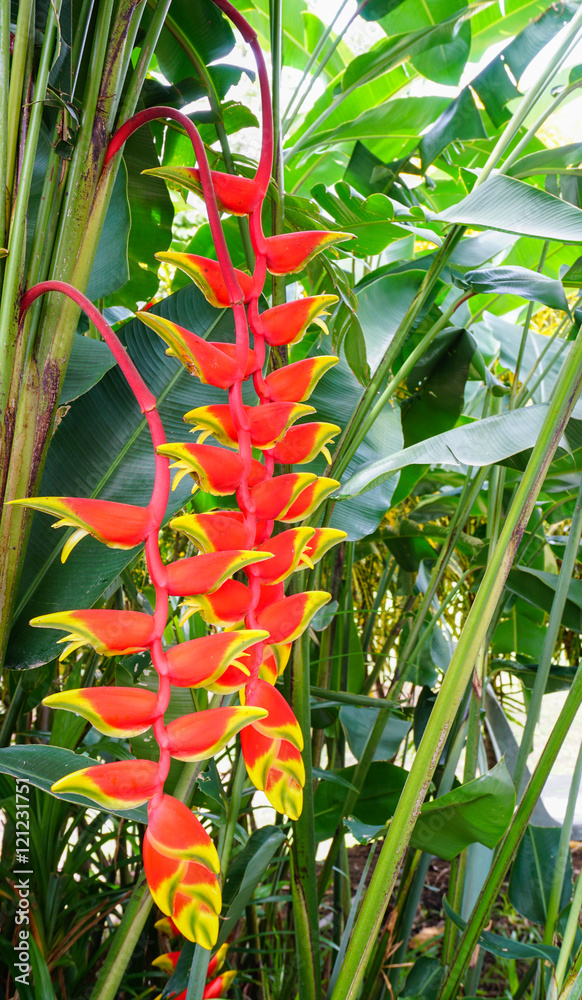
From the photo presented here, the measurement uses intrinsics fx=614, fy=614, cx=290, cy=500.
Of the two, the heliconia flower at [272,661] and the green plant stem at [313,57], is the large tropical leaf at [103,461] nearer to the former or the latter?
the heliconia flower at [272,661]

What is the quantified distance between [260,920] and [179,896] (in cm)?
115

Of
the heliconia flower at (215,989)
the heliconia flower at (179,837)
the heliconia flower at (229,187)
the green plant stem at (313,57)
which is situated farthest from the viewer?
the green plant stem at (313,57)

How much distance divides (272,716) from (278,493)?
0.09 meters

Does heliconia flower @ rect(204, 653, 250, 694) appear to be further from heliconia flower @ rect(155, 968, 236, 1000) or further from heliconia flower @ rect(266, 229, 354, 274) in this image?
heliconia flower @ rect(155, 968, 236, 1000)

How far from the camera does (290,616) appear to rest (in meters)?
0.24

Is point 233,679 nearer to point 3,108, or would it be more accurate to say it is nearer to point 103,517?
point 103,517

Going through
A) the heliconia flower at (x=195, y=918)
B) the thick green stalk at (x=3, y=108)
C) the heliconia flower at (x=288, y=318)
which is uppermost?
the thick green stalk at (x=3, y=108)

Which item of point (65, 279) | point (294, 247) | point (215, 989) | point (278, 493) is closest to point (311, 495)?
point (278, 493)

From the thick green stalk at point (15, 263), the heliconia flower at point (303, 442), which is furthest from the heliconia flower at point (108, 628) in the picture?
the thick green stalk at point (15, 263)

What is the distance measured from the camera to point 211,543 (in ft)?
0.77

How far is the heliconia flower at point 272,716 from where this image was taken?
0.75 ft

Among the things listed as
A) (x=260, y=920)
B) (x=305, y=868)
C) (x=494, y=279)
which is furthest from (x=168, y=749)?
(x=260, y=920)

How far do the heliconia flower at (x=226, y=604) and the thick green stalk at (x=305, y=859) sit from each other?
280 mm

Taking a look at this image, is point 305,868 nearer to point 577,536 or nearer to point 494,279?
point 577,536
